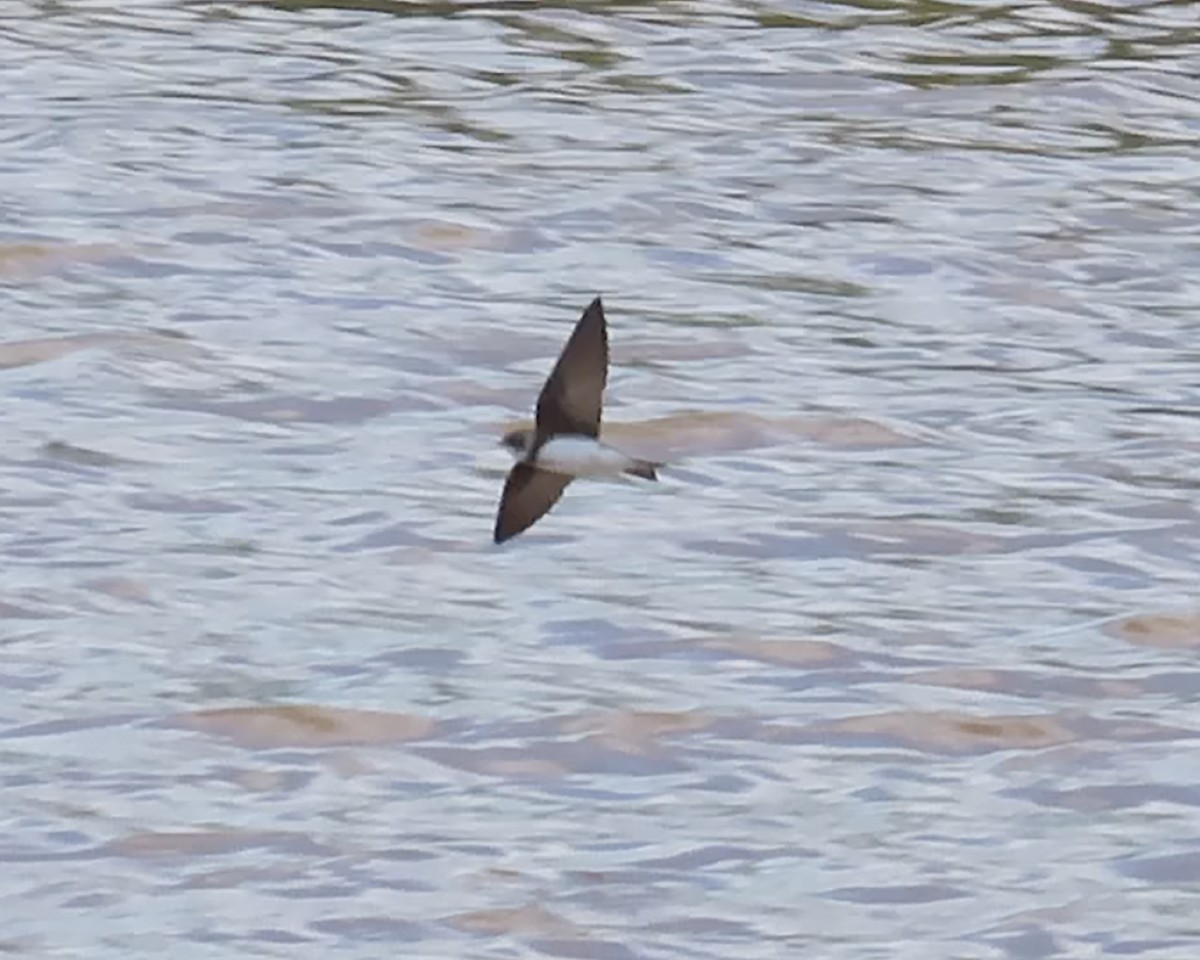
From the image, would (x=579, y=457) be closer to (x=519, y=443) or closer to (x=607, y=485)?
(x=519, y=443)

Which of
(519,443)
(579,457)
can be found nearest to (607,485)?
(519,443)

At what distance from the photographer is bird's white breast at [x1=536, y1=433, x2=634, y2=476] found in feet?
18.0

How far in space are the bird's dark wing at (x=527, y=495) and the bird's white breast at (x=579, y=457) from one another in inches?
3.2

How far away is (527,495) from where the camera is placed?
5699 mm

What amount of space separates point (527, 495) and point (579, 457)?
20 centimetres

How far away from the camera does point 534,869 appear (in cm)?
533

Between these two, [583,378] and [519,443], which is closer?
[583,378]

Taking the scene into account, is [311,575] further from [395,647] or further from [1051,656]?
[1051,656]

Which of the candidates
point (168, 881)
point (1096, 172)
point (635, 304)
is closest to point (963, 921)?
point (168, 881)

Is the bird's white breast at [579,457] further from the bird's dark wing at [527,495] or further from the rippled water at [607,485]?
the rippled water at [607,485]

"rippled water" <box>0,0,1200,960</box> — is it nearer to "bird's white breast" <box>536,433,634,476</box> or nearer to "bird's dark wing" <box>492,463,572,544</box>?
"bird's dark wing" <box>492,463,572,544</box>

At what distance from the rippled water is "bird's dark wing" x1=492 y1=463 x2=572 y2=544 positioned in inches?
14.6

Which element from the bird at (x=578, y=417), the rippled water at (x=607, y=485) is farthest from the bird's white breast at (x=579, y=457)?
the rippled water at (x=607, y=485)

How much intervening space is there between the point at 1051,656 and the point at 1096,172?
3436 millimetres
